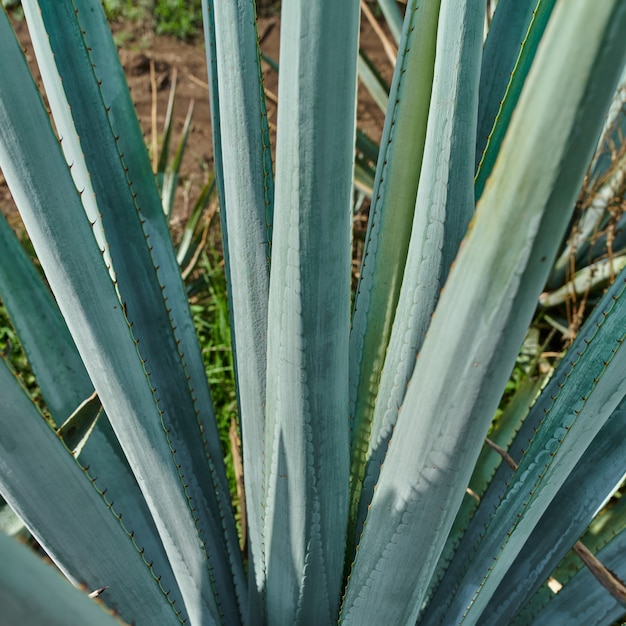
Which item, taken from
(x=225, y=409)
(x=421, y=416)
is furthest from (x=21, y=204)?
(x=225, y=409)

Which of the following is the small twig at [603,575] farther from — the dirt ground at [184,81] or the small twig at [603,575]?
the dirt ground at [184,81]

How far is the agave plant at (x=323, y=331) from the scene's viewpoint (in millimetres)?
510

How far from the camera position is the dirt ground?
9.67ft

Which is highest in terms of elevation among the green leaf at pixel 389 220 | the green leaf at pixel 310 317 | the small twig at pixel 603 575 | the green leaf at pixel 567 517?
the green leaf at pixel 389 220

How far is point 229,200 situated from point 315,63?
0.31 metres

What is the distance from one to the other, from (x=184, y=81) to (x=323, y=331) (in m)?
2.91

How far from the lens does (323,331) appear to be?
0.71 meters

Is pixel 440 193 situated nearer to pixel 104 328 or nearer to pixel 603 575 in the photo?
pixel 104 328

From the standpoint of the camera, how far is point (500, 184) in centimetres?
46

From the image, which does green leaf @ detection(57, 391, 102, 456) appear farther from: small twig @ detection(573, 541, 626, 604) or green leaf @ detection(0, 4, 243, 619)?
small twig @ detection(573, 541, 626, 604)

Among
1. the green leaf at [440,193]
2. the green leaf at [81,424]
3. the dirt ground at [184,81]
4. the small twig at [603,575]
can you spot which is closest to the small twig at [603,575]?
the small twig at [603,575]

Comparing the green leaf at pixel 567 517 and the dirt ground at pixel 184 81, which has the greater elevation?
the dirt ground at pixel 184 81

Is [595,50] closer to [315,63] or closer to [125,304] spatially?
[315,63]

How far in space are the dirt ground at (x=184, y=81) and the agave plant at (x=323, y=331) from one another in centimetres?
184
